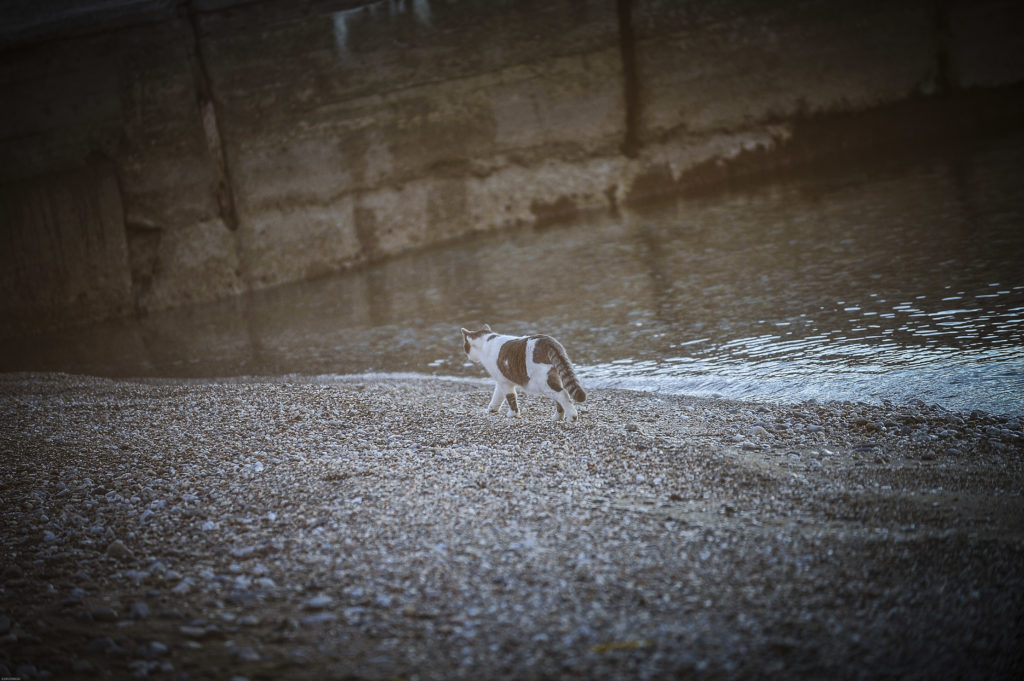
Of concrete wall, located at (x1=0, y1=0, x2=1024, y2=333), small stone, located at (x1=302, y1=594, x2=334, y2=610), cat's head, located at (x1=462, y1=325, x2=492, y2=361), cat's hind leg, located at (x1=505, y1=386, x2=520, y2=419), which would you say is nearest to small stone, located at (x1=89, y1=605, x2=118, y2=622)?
small stone, located at (x1=302, y1=594, x2=334, y2=610)

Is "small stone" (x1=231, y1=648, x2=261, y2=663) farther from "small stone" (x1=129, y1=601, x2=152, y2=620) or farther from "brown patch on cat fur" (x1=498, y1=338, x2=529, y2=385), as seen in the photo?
"brown patch on cat fur" (x1=498, y1=338, x2=529, y2=385)

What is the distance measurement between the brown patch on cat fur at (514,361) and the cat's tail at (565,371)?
0.26 m

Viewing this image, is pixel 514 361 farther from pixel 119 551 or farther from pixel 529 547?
pixel 119 551

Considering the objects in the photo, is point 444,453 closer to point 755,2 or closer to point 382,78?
point 382,78

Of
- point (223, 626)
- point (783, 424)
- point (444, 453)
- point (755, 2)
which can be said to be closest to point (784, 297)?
point (783, 424)

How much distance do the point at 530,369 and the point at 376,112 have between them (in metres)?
10.6

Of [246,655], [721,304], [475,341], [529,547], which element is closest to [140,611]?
[246,655]

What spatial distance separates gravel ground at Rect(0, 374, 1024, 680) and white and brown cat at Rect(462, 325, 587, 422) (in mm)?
188

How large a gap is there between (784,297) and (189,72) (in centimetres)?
1083

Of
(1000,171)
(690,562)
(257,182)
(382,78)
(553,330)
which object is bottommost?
(690,562)

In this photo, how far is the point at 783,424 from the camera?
5.43 metres

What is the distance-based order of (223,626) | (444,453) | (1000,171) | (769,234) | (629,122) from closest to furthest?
(223,626), (444,453), (769,234), (1000,171), (629,122)

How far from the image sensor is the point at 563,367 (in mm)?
5453

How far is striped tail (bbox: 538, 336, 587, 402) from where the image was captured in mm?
5434
